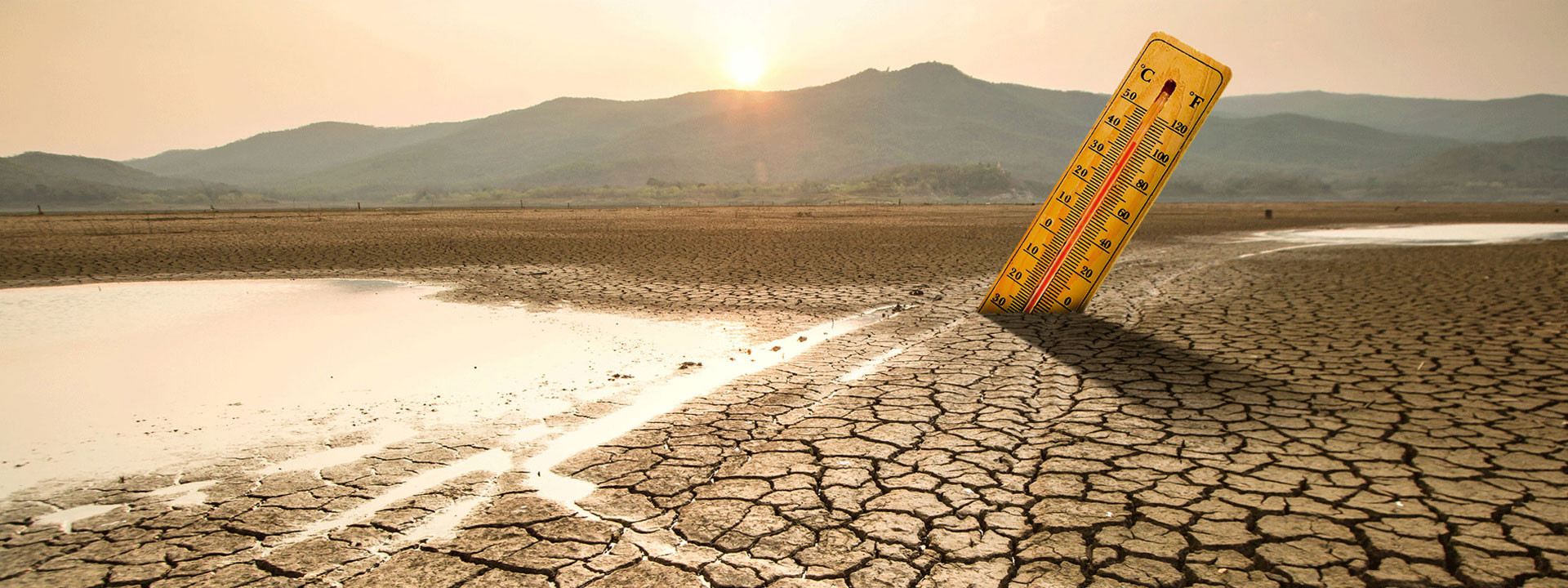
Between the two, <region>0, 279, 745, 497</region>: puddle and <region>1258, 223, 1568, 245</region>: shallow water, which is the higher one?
<region>1258, 223, 1568, 245</region>: shallow water

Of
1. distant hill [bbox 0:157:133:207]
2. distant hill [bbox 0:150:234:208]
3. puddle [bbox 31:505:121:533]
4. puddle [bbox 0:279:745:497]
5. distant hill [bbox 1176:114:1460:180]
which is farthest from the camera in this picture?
distant hill [bbox 1176:114:1460:180]

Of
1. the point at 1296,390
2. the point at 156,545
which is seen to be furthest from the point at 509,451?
the point at 1296,390

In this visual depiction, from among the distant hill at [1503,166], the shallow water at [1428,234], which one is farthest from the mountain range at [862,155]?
the shallow water at [1428,234]

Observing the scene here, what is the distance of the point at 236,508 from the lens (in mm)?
2988

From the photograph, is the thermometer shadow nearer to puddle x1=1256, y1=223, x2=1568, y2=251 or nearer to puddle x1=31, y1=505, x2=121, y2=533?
puddle x1=31, y1=505, x2=121, y2=533

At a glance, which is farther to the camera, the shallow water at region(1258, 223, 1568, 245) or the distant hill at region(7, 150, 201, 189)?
the distant hill at region(7, 150, 201, 189)

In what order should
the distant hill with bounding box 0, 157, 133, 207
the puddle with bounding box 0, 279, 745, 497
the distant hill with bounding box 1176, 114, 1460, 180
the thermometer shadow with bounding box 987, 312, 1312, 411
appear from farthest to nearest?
the distant hill with bounding box 1176, 114, 1460, 180, the distant hill with bounding box 0, 157, 133, 207, the thermometer shadow with bounding box 987, 312, 1312, 411, the puddle with bounding box 0, 279, 745, 497

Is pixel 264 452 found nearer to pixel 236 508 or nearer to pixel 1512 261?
pixel 236 508

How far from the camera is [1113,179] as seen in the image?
22.5 feet

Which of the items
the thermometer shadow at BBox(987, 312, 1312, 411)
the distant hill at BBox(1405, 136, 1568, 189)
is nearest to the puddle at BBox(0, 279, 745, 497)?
the thermometer shadow at BBox(987, 312, 1312, 411)

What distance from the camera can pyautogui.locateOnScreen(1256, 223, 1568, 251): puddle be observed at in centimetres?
1692

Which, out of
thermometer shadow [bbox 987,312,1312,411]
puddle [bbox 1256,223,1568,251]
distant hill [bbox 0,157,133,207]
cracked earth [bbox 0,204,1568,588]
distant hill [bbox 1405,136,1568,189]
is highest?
distant hill [bbox 1405,136,1568,189]

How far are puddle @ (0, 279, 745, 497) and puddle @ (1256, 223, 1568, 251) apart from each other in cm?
1785

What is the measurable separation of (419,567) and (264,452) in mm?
1821
